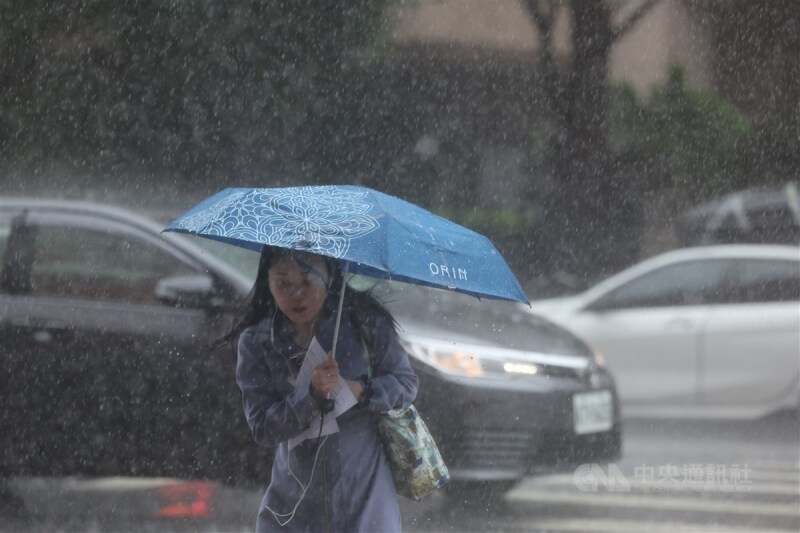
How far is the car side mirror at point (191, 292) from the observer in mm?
5711

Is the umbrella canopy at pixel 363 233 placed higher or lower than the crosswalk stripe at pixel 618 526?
higher

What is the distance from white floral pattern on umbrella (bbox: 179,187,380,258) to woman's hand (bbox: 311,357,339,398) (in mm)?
343

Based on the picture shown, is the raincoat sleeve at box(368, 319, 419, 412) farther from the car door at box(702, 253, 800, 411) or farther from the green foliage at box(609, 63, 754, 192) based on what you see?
the green foliage at box(609, 63, 754, 192)

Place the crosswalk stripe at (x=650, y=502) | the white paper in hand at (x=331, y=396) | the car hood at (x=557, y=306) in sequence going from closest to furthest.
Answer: the white paper in hand at (x=331, y=396)
the crosswalk stripe at (x=650, y=502)
the car hood at (x=557, y=306)

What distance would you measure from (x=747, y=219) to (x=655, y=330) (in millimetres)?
827

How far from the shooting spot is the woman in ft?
10.7

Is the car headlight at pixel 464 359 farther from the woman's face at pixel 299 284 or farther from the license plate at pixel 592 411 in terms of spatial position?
the woman's face at pixel 299 284

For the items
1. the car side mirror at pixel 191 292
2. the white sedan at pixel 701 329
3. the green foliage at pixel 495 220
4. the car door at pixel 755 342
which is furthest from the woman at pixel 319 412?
the car door at pixel 755 342

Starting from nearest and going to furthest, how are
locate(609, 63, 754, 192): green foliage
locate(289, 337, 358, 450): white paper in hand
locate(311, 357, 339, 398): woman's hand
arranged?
1. locate(311, 357, 339, 398): woman's hand
2. locate(289, 337, 358, 450): white paper in hand
3. locate(609, 63, 754, 192): green foliage

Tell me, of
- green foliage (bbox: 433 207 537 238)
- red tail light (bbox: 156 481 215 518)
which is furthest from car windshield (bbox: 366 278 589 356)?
red tail light (bbox: 156 481 215 518)

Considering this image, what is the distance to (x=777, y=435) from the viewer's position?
650cm

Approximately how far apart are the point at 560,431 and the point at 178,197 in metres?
2.40

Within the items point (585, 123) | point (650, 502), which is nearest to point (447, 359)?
point (650, 502)

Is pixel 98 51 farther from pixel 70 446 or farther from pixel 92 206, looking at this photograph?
pixel 70 446
